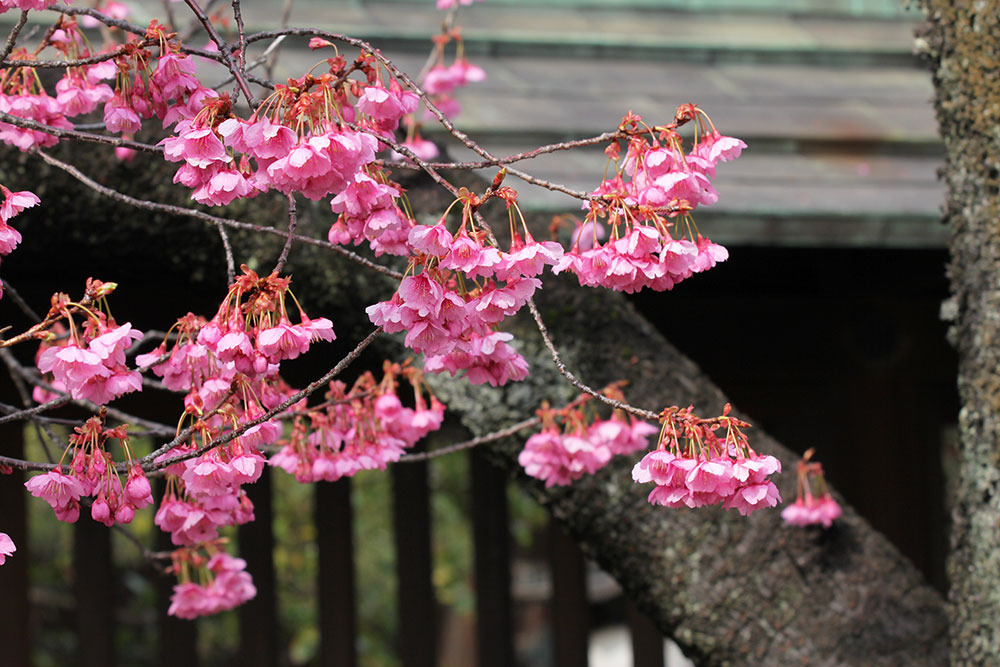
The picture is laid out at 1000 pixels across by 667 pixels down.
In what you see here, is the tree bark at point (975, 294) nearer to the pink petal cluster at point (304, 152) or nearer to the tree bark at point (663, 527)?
the tree bark at point (663, 527)

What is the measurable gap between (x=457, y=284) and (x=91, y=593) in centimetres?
187

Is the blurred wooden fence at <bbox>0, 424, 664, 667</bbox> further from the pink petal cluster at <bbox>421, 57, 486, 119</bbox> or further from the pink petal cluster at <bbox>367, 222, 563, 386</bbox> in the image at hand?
the pink petal cluster at <bbox>367, 222, 563, 386</bbox>

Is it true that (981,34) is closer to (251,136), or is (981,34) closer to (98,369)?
(251,136)

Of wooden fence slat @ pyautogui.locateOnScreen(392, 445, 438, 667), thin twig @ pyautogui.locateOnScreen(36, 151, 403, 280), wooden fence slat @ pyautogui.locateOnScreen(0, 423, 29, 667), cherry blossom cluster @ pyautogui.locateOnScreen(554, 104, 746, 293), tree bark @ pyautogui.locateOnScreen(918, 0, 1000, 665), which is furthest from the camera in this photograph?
wooden fence slat @ pyautogui.locateOnScreen(392, 445, 438, 667)

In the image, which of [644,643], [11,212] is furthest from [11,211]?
[644,643]

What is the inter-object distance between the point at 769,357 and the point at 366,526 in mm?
4596

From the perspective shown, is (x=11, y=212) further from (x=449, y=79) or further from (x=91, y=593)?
(x=91, y=593)

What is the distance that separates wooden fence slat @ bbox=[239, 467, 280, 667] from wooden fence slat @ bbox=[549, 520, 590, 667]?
0.76 m

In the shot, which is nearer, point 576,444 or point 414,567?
point 576,444

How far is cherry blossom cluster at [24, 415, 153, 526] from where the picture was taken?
46.8 inches

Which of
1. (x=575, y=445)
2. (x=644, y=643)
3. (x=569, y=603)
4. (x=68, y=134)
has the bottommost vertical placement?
(x=644, y=643)

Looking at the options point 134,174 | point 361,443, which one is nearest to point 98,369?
point 361,443

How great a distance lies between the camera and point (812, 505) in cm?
187

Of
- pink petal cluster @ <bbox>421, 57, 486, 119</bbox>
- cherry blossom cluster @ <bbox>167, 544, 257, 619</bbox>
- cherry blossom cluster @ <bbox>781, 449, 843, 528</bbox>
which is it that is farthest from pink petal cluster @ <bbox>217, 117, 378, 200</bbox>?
pink petal cluster @ <bbox>421, 57, 486, 119</bbox>
